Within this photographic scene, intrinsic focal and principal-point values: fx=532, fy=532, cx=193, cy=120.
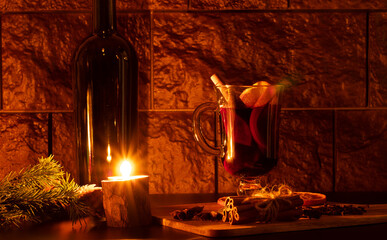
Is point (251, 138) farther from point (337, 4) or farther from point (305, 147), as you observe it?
point (337, 4)

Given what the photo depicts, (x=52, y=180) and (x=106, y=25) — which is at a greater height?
(x=106, y=25)

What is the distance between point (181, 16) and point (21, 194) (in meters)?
0.86

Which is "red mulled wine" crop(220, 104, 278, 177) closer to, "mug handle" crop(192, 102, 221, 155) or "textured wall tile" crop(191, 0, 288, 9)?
"mug handle" crop(192, 102, 221, 155)

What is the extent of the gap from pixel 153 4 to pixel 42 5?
1.18 feet

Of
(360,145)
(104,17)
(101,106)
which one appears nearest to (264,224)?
(101,106)

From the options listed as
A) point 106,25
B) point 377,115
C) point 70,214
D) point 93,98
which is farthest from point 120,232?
point 377,115

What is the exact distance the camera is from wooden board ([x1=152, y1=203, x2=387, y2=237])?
3.17ft

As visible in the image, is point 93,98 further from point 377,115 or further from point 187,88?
point 377,115

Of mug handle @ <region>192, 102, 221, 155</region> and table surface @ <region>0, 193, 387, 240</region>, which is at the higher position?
mug handle @ <region>192, 102, 221, 155</region>

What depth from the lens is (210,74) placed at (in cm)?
171

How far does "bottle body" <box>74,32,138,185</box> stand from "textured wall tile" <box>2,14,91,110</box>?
0.34 meters

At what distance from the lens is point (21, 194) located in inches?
42.1

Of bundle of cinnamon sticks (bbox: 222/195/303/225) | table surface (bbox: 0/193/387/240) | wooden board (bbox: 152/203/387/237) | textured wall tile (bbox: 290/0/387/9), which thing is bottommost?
table surface (bbox: 0/193/387/240)

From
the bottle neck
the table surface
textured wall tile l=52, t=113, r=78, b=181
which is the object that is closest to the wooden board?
the table surface
